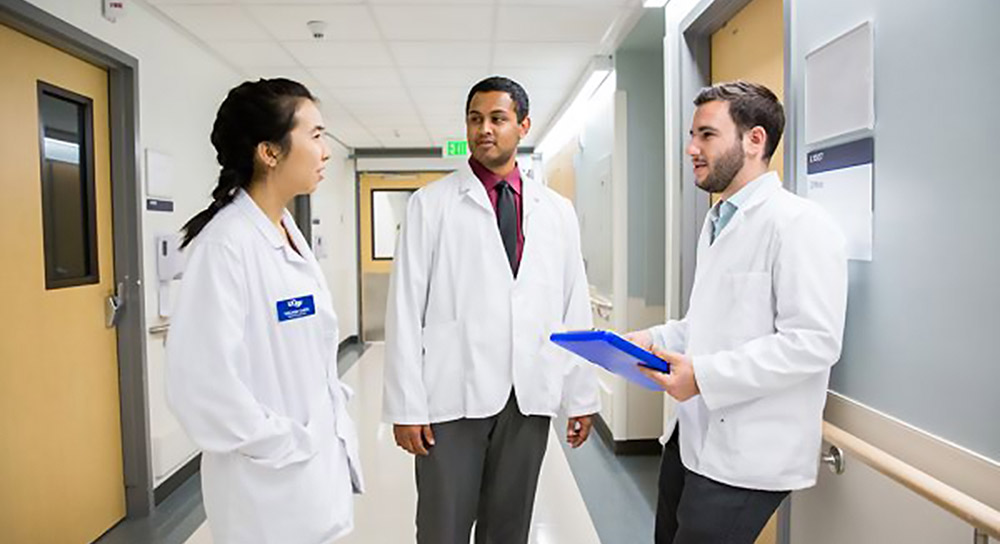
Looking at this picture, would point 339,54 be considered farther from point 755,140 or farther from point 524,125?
point 755,140

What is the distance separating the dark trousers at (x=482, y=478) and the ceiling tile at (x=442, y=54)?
99.9 inches

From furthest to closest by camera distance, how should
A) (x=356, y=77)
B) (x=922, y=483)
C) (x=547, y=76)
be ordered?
(x=547, y=76)
(x=356, y=77)
(x=922, y=483)

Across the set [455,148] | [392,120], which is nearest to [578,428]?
[392,120]

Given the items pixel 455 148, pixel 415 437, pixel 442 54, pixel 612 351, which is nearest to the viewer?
pixel 612 351

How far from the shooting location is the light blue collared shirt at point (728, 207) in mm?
1419

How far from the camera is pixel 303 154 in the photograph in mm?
1342

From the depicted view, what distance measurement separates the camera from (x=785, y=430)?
1.30 metres

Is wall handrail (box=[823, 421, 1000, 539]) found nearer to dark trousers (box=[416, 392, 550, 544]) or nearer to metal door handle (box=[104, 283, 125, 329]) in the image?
dark trousers (box=[416, 392, 550, 544])

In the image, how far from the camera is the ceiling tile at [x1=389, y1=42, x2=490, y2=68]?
3623mm

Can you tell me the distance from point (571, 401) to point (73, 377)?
202cm

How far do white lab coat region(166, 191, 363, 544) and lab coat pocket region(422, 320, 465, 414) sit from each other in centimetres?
33

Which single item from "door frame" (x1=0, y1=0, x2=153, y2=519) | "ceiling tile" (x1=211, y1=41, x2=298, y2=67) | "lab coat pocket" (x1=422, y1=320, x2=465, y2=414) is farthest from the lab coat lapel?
"ceiling tile" (x1=211, y1=41, x2=298, y2=67)

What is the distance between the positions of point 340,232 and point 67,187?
5060 millimetres

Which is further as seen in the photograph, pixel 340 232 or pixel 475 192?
pixel 340 232
